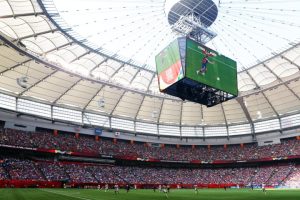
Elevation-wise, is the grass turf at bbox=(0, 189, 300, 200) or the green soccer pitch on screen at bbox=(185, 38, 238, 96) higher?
the green soccer pitch on screen at bbox=(185, 38, 238, 96)

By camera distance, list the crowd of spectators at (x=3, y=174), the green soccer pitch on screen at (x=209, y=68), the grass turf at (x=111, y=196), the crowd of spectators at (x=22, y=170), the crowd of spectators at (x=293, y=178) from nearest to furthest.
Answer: the grass turf at (x=111, y=196) → the green soccer pitch on screen at (x=209, y=68) → the crowd of spectators at (x=3, y=174) → the crowd of spectators at (x=22, y=170) → the crowd of spectators at (x=293, y=178)

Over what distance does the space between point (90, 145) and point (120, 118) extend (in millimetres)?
9924

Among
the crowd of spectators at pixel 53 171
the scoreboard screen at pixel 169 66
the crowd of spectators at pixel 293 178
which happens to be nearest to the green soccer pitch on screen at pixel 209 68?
the scoreboard screen at pixel 169 66

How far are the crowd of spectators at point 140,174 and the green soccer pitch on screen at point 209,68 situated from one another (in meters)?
35.6

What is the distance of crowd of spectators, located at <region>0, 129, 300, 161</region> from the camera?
60.1 metres

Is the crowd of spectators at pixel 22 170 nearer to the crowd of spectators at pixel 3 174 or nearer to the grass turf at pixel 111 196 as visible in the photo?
the crowd of spectators at pixel 3 174

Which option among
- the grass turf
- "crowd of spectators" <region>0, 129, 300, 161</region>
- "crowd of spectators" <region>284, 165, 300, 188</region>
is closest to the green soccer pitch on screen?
the grass turf

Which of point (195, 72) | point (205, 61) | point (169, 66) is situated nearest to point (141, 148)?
point (169, 66)

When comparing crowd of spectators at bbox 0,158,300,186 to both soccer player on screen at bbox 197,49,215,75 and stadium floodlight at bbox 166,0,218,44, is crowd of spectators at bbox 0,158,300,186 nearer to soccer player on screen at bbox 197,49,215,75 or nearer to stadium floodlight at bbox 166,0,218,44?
soccer player on screen at bbox 197,49,215,75

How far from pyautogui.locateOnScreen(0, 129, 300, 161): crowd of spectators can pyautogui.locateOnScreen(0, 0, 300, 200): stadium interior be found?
11.4 inches

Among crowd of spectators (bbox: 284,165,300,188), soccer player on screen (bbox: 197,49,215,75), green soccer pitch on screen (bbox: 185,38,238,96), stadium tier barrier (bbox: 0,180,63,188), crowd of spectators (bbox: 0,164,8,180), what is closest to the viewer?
green soccer pitch on screen (bbox: 185,38,238,96)

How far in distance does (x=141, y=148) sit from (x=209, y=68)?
4520 centimetres

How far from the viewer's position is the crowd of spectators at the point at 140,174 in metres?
54.1

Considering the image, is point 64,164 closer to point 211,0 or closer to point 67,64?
point 67,64
